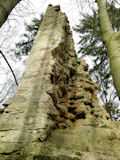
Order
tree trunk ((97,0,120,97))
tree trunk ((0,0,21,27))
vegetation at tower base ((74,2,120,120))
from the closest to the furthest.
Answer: tree trunk ((0,0,21,27)), tree trunk ((97,0,120,97)), vegetation at tower base ((74,2,120,120))

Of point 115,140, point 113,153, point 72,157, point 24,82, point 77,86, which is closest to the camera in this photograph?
point 72,157

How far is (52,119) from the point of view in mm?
1965

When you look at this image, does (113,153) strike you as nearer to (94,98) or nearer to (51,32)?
(94,98)

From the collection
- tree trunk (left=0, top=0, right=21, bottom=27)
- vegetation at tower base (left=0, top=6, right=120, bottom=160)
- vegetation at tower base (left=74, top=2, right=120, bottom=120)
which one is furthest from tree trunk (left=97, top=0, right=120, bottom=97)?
vegetation at tower base (left=74, top=2, right=120, bottom=120)

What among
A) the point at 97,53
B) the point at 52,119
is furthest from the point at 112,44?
the point at 97,53

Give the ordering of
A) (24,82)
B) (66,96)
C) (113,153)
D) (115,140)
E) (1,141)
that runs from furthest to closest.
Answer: (66,96)
(24,82)
(115,140)
(113,153)
(1,141)

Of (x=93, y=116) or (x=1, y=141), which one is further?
(x=93, y=116)

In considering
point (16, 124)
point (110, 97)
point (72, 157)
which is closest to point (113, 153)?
point (72, 157)

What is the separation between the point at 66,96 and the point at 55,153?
152 centimetres

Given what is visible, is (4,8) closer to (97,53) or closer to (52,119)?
(52,119)

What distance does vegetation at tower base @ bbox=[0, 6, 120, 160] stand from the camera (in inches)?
57.4

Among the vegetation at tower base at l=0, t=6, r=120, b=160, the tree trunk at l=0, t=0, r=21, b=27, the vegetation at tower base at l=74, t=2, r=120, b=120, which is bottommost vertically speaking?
the vegetation at tower base at l=0, t=6, r=120, b=160

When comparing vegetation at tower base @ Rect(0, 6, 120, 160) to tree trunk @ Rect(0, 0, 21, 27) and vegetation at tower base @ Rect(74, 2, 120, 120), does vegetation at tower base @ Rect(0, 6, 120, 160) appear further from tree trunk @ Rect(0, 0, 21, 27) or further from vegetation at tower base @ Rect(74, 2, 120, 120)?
vegetation at tower base @ Rect(74, 2, 120, 120)

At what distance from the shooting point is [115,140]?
1.88 metres
